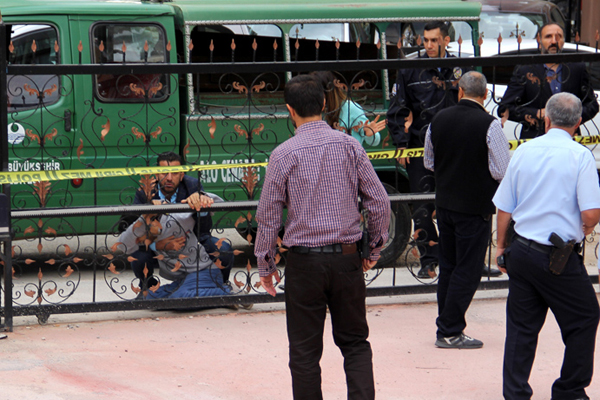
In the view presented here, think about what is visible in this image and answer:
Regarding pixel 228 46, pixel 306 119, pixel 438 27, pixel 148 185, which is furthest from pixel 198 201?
pixel 228 46

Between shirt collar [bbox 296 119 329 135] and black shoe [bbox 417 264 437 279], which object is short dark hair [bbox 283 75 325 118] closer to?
shirt collar [bbox 296 119 329 135]

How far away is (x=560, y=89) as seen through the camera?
6.75m

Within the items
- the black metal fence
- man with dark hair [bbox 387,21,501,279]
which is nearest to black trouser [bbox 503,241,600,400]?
the black metal fence

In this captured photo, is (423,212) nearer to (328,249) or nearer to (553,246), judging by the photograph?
(553,246)

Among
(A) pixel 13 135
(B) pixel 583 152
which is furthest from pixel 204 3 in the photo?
(B) pixel 583 152

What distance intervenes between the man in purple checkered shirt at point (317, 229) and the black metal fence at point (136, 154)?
2.00 meters

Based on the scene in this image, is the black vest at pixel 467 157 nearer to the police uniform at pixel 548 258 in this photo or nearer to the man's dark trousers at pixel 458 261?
the man's dark trousers at pixel 458 261

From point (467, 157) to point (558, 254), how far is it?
121 centimetres

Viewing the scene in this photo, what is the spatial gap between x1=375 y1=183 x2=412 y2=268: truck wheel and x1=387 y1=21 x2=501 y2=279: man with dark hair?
26.6 inches

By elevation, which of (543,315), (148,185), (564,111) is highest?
(564,111)

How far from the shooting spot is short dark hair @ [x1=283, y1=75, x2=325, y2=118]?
12.9 ft

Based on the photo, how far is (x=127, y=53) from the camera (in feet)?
23.4

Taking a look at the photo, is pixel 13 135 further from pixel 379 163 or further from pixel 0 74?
pixel 379 163

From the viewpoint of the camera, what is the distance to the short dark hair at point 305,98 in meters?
3.94
